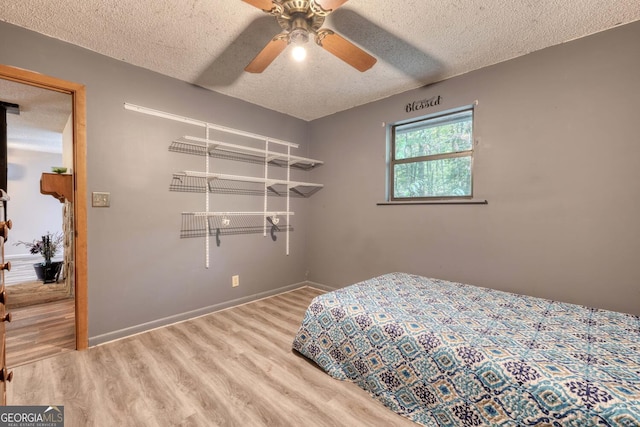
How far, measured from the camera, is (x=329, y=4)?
1.29 metres

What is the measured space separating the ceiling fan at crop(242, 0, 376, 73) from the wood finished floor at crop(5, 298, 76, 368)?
8.59 feet

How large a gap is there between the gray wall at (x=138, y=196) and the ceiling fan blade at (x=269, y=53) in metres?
1.16

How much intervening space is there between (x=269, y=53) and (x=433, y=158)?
6.07ft

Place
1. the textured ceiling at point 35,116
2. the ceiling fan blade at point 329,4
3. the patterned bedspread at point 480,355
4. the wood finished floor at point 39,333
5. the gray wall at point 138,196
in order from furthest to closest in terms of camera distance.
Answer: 1. the textured ceiling at point 35,116
2. the gray wall at point 138,196
3. the wood finished floor at point 39,333
4. the ceiling fan blade at point 329,4
5. the patterned bedspread at point 480,355

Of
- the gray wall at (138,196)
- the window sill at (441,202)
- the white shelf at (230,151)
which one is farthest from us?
the white shelf at (230,151)

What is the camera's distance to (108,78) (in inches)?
83.9

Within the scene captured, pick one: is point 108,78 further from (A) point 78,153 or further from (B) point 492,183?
(B) point 492,183

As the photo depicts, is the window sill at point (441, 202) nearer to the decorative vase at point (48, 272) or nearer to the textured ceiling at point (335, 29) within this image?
the textured ceiling at point (335, 29)

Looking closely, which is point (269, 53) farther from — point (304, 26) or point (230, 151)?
point (230, 151)

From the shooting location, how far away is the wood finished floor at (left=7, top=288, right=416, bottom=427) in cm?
137

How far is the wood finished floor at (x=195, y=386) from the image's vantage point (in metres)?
1.37

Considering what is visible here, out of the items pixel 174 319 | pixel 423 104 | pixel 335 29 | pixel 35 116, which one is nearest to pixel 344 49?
pixel 335 29

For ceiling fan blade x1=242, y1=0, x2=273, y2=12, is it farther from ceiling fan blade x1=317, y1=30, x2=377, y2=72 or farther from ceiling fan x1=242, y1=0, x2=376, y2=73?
ceiling fan blade x1=317, y1=30, x2=377, y2=72

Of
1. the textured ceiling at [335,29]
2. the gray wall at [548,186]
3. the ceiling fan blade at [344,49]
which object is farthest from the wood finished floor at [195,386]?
the textured ceiling at [335,29]
